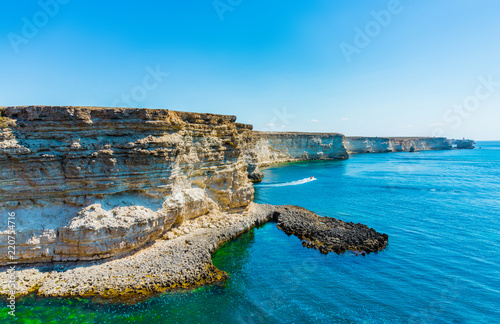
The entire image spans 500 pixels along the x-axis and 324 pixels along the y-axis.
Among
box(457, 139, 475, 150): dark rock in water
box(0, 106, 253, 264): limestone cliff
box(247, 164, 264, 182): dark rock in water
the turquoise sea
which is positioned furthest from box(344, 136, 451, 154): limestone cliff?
box(0, 106, 253, 264): limestone cliff

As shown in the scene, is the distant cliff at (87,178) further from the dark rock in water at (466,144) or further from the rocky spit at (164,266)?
the dark rock in water at (466,144)

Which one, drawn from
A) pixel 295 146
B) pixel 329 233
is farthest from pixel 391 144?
pixel 329 233

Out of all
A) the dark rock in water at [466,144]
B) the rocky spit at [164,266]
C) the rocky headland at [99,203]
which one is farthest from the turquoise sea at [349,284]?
the dark rock in water at [466,144]

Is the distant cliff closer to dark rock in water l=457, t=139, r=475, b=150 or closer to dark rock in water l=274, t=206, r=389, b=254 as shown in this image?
dark rock in water l=274, t=206, r=389, b=254

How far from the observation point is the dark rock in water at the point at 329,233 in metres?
22.4

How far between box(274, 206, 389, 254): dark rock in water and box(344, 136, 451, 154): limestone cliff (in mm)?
115100

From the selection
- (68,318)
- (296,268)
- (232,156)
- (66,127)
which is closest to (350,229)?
(296,268)

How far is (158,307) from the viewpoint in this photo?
14.2m

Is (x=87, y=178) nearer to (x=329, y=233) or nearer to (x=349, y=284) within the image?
(x=349, y=284)

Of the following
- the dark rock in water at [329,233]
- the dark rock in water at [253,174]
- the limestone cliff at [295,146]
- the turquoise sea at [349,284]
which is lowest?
the turquoise sea at [349,284]

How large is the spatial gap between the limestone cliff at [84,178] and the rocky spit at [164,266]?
988mm

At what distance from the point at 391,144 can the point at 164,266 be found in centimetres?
16059

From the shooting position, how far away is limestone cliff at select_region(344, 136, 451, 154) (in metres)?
139

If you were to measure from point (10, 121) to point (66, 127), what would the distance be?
3.00 m
